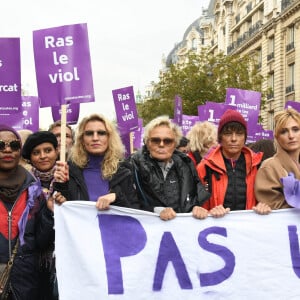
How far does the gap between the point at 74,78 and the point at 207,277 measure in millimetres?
1743

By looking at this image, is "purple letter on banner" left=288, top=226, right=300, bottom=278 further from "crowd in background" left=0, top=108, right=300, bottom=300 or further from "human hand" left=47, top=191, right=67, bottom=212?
"human hand" left=47, top=191, right=67, bottom=212

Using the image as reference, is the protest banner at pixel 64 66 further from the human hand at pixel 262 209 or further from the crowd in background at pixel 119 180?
the human hand at pixel 262 209

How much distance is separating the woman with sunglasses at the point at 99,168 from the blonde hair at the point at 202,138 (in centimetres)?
224

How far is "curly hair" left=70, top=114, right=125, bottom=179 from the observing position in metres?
3.95

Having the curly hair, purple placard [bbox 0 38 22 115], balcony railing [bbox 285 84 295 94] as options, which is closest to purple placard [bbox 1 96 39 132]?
purple placard [bbox 0 38 22 115]

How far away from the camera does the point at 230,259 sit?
4090mm

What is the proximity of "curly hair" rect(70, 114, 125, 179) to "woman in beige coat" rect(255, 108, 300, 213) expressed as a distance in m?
1.01

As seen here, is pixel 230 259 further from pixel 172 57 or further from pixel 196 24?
pixel 172 57

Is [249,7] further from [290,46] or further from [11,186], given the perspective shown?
[11,186]

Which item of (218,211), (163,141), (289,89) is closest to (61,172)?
(163,141)

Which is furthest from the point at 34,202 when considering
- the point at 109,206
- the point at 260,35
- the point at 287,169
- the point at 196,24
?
the point at 196,24

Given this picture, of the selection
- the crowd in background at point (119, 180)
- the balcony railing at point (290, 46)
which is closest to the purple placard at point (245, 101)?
the crowd in background at point (119, 180)

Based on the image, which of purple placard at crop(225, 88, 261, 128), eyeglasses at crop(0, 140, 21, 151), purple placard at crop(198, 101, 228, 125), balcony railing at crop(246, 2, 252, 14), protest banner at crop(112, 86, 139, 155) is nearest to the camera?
eyeglasses at crop(0, 140, 21, 151)

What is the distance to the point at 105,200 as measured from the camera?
12.7 feet
